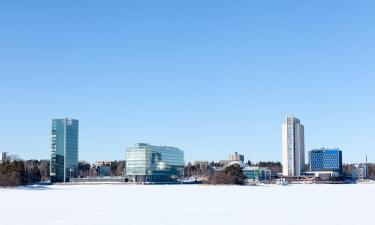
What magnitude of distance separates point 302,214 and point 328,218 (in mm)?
4065

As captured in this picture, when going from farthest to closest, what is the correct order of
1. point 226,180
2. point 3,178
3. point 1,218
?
point 226,180 < point 3,178 < point 1,218

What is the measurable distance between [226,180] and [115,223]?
469ft

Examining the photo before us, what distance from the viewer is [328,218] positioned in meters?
41.6

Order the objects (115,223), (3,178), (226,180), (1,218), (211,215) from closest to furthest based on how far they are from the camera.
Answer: (115,223) → (1,218) → (211,215) → (3,178) → (226,180)

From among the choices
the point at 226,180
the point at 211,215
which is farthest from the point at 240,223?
the point at 226,180

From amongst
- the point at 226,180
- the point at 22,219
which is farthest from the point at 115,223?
the point at 226,180

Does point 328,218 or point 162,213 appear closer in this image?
point 328,218

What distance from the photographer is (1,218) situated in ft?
133

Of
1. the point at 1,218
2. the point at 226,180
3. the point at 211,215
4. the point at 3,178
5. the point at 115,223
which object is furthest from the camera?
the point at 226,180

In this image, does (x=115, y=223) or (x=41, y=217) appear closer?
(x=115, y=223)

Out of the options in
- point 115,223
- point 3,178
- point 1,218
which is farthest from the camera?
point 3,178

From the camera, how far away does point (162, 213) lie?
46812 mm

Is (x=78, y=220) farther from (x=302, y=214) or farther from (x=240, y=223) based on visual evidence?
(x=302, y=214)

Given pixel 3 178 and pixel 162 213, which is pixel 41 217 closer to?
pixel 162 213
